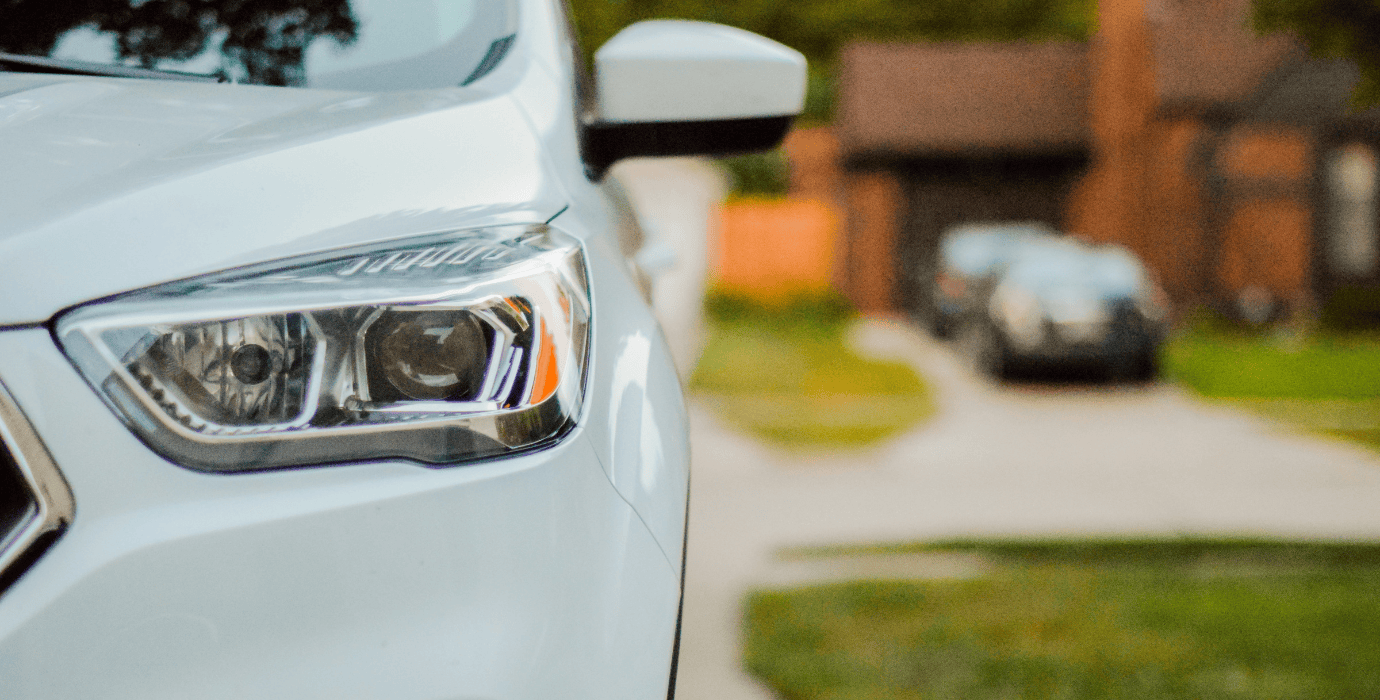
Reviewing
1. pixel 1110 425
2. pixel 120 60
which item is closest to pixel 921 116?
pixel 1110 425

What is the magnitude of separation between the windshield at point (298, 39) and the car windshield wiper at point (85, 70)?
0.02m

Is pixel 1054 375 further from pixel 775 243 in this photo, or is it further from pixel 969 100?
pixel 969 100

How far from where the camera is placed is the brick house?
1628 cm

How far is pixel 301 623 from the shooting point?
91cm

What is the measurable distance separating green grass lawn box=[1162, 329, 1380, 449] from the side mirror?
20.8 feet

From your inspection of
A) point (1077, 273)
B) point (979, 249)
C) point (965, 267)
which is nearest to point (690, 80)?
point (1077, 273)

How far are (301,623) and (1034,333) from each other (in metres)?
→ 9.98

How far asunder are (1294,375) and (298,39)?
10684 mm

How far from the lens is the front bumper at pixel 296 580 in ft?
2.84

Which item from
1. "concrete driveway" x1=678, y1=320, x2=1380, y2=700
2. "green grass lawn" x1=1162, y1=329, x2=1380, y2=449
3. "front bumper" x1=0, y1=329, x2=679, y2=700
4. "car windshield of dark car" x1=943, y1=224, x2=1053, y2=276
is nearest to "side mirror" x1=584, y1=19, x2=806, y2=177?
"front bumper" x1=0, y1=329, x2=679, y2=700

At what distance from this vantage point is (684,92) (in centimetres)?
160

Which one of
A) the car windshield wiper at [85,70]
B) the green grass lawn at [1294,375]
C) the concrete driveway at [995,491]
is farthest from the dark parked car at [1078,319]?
the car windshield wiper at [85,70]

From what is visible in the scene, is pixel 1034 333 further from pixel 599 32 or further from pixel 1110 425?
pixel 599 32

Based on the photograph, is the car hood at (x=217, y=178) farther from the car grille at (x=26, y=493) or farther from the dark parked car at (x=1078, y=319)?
the dark parked car at (x=1078, y=319)
